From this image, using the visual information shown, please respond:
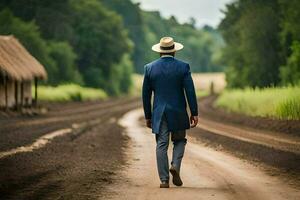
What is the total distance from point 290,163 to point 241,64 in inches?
1639

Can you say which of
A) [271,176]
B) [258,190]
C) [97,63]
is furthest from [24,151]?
[97,63]

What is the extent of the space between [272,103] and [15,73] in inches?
555

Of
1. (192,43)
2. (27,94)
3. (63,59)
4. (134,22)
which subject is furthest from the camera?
(192,43)

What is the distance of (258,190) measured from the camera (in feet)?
32.6

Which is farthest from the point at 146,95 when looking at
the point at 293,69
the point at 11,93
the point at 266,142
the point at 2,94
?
the point at 293,69

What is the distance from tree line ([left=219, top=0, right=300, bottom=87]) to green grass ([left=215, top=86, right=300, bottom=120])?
215 inches

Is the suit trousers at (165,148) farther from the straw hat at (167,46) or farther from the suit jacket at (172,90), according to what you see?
the straw hat at (167,46)

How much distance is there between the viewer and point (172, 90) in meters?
10.8

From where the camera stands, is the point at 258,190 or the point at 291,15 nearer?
the point at 258,190

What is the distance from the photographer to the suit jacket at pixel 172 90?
10703 millimetres

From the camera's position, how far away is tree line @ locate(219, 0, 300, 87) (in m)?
44.9

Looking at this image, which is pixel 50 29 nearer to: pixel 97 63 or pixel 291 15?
pixel 97 63

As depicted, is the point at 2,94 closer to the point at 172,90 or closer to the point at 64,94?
the point at 64,94

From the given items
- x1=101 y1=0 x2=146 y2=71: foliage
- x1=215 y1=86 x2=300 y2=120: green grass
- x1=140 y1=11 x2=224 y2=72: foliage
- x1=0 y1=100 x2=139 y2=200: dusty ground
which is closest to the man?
x1=0 y1=100 x2=139 y2=200: dusty ground
